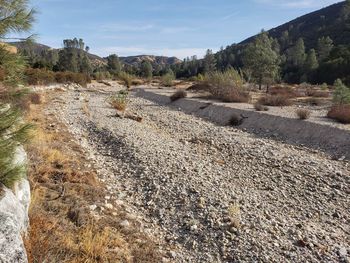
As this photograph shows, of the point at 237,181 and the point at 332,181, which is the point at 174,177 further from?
the point at 332,181

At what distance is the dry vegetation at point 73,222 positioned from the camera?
6160 mm

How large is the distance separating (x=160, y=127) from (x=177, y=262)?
48.5 feet

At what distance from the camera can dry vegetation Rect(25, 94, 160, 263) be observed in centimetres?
616

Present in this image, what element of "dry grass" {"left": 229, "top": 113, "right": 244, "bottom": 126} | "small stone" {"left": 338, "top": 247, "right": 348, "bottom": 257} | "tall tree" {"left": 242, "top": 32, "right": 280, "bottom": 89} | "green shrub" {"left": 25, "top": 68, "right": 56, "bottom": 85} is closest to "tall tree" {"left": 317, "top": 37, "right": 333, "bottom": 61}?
"tall tree" {"left": 242, "top": 32, "right": 280, "bottom": 89}

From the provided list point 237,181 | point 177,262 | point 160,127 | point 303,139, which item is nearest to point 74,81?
point 160,127

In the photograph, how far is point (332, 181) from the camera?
11422 millimetres

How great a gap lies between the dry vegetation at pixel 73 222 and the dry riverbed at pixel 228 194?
1.82 ft

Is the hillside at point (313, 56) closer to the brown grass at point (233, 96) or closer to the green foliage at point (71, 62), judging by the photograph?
the brown grass at point (233, 96)

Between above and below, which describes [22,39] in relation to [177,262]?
above

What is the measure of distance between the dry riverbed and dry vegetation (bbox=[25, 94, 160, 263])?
0.55 meters

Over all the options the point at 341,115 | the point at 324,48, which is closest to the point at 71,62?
the point at 324,48

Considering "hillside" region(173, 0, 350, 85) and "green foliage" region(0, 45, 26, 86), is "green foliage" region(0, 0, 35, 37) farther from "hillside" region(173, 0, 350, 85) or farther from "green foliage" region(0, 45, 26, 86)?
"hillside" region(173, 0, 350, 85)

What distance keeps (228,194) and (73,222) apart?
441 cm

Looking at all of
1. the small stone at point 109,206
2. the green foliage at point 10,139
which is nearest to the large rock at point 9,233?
the green foliage at point 10,139
